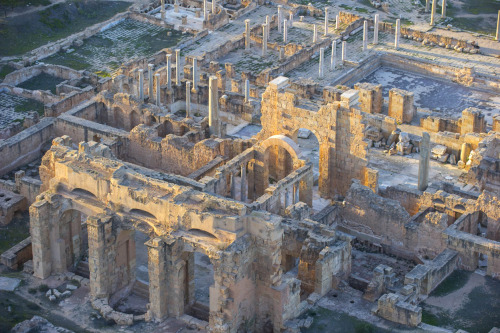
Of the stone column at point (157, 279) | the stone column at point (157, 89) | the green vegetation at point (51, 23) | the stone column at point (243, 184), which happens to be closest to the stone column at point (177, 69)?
the stone column at point (157, 89)

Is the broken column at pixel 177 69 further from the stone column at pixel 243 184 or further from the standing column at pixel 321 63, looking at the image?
the stone column at pixel 243 184

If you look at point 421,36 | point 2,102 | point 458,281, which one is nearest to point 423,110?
point 421,36

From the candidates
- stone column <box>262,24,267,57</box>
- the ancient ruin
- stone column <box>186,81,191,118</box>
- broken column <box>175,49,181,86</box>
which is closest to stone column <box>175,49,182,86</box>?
broken column <box>175,49,181,86</box>

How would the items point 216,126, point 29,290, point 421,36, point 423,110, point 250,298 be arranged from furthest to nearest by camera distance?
1. point 421,36
2. point 423,110
3. point 216,126
4. point 29,290
5. point 250,298

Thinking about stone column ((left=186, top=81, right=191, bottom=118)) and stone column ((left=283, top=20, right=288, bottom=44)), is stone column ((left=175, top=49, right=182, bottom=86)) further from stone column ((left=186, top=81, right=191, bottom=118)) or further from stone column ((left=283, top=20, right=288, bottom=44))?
stone column ((left=283, top=20, right=288, bottom=44))

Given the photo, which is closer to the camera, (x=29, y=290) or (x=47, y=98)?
(x=29, y=290)

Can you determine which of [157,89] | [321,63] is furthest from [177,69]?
[321,63]

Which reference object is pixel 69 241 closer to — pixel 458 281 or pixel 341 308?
pixel 341 308
